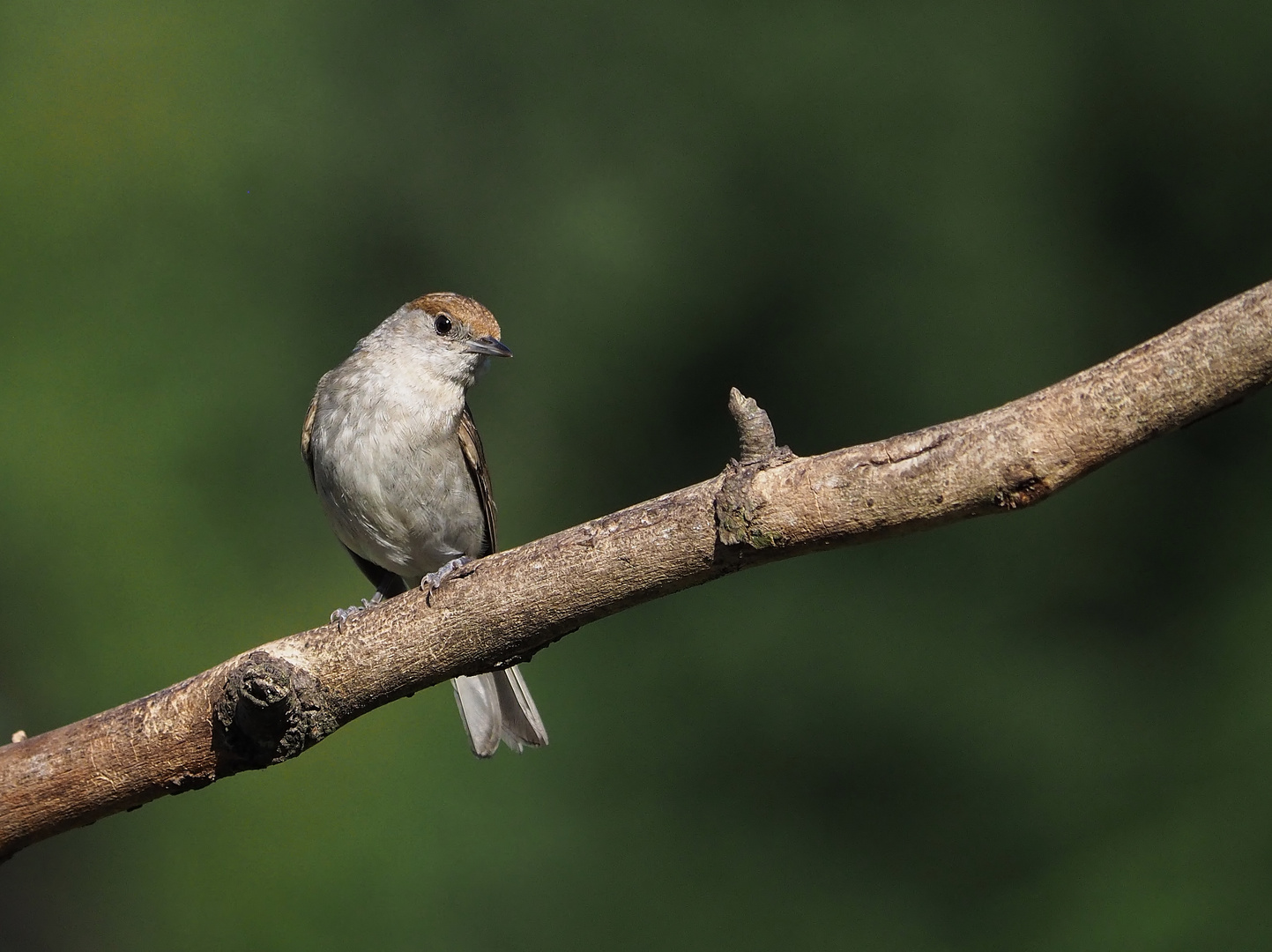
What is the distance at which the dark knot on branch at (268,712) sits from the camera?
9.34 feet

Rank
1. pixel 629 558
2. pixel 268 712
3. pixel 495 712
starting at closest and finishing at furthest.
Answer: pixel 629 558 < pixel 268 712 < pixel 495 712

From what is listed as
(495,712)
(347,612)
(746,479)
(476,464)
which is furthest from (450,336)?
(746,479)

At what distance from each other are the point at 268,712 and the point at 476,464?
1.47 m

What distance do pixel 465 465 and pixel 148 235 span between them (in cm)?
447

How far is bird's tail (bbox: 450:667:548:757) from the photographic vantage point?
400 cm

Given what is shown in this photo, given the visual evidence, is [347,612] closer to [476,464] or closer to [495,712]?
[495,712]

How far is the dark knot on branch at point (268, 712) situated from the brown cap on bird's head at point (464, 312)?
1.63 m

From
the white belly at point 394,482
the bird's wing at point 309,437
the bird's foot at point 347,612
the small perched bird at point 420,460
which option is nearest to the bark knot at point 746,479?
the bird's foot at point 347,612

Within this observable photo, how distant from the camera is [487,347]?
4234 millimetres

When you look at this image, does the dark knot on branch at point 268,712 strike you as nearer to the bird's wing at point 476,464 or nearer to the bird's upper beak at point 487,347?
the bird's wing at point 476,464

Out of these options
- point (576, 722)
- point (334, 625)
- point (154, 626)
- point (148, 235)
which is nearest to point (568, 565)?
point (334, 625)

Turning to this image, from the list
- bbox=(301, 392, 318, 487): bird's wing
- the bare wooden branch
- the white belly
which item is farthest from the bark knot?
bbox=(301, 392, 318, 487): bird's wing

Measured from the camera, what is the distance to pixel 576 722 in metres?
6.46

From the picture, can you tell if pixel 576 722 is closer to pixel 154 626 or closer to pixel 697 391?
pixel 697 391
